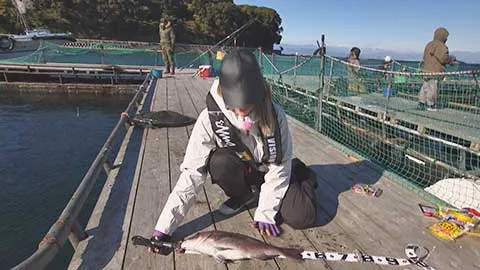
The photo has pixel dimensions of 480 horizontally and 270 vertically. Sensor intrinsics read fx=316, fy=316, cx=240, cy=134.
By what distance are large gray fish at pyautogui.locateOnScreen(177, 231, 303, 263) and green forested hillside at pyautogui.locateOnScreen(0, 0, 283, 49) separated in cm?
4380

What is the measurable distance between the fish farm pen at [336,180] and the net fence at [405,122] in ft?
0.09

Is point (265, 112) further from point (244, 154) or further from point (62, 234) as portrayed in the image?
point (62, 234)

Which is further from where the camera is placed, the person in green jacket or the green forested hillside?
the green forested hillside

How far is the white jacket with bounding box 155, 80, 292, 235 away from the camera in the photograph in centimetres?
225

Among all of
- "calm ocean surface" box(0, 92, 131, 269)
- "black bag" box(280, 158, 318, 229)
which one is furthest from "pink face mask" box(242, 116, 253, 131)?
"calm ocean surface" box(0, 92, 131, 269)

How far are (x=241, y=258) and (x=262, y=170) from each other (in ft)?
2.34

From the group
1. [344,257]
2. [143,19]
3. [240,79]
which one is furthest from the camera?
[143,19]

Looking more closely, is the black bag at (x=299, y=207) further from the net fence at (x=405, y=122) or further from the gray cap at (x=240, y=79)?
the net fence at (x=405, y=122)

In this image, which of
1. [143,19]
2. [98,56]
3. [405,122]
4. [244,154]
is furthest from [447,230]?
[143,19]

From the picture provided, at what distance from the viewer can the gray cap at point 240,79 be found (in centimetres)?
190

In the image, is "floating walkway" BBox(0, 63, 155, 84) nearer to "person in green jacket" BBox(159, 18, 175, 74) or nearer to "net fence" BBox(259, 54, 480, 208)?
"person in green jacket" BBox(159, 18, 175, 74)

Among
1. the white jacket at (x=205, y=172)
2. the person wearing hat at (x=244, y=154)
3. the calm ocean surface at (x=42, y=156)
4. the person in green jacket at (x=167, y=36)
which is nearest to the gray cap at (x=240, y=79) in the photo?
the person wearing hat at (x=244, y=154)

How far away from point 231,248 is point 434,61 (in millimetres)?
6899

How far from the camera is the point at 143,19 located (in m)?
56.2
